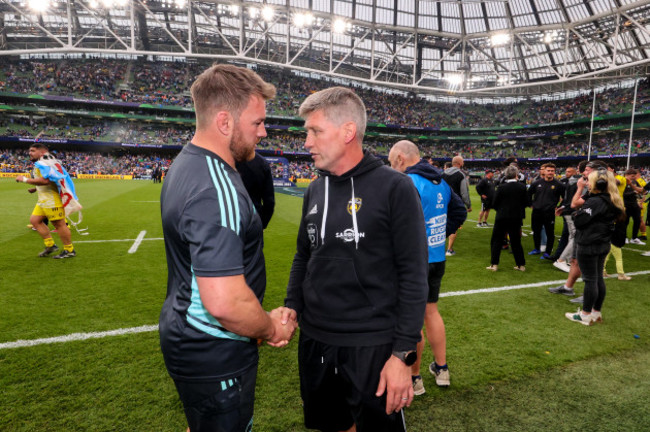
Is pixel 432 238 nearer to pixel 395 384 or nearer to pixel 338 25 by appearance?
pixel 395 384

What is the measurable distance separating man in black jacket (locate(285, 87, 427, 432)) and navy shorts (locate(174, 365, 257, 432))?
509 millimetres

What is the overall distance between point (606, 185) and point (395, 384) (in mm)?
4369

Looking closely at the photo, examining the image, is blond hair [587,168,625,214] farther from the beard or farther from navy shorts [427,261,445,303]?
the beard

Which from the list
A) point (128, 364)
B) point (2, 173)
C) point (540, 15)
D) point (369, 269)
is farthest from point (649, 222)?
point (2, 173)

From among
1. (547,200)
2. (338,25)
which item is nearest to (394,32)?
(338,25)

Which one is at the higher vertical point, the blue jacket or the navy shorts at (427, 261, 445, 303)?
the blue jacket

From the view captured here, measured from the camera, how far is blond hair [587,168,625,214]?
4297 millimetres

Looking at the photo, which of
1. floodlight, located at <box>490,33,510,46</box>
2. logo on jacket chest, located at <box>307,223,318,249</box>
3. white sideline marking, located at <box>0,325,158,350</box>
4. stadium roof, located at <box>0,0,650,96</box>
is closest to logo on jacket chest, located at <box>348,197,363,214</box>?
logo on jacket chest, located at <box>307,223,318,249</box>

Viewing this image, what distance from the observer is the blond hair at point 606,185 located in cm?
430

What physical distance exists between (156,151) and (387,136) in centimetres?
3680

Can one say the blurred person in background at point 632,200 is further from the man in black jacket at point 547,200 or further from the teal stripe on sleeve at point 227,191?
the teal stripe on sleeve at point 227,191

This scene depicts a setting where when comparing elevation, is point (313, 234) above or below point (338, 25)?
below

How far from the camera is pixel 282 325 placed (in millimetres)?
1711

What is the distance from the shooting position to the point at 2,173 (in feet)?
120
